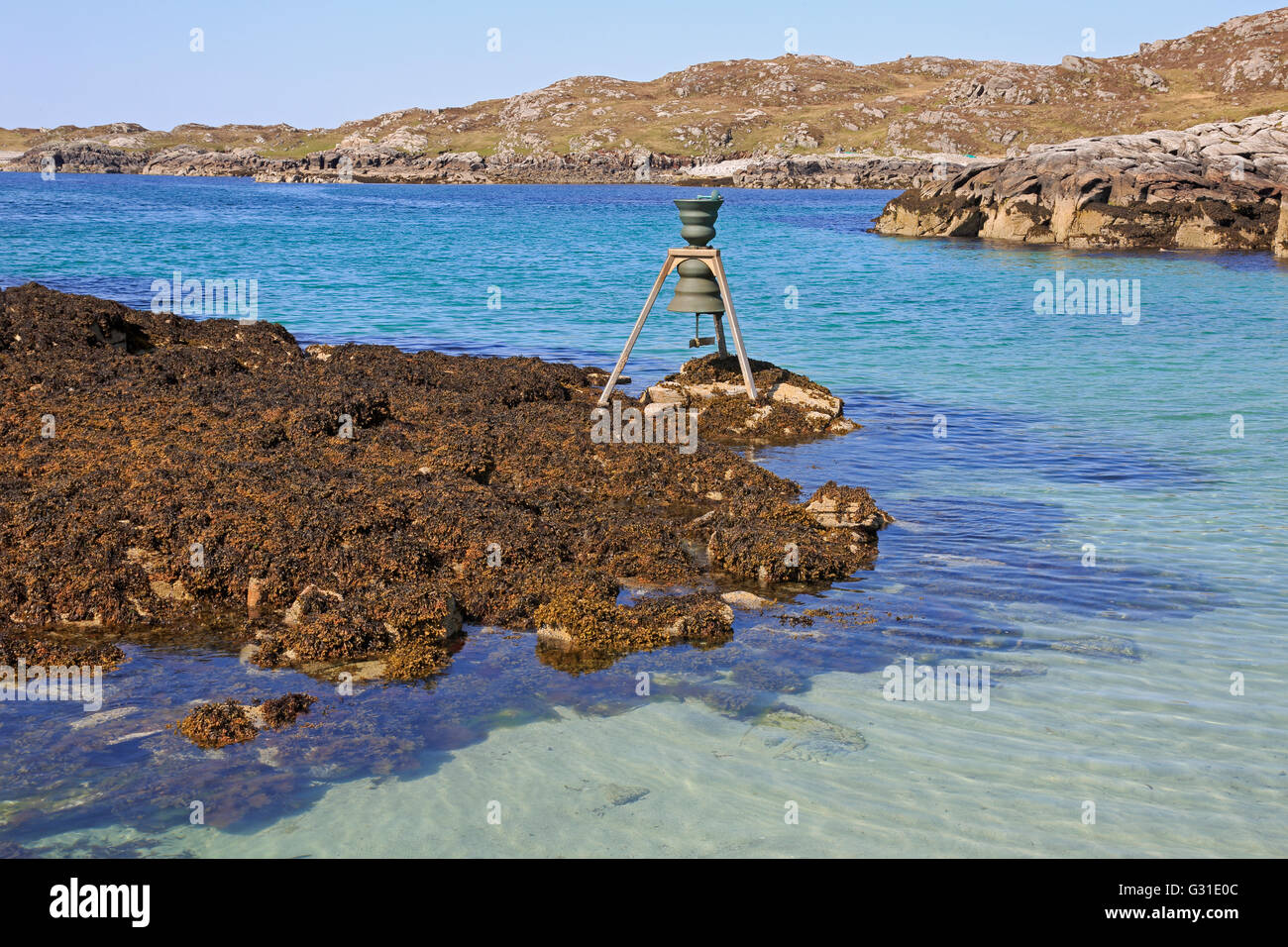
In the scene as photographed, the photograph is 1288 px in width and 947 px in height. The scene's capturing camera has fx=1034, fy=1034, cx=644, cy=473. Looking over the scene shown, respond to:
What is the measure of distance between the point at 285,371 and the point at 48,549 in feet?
28.3

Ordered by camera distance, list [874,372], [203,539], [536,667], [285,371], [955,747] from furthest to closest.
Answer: [874,372] → [285,371] → [203,539] → [536,667] → [955,747]

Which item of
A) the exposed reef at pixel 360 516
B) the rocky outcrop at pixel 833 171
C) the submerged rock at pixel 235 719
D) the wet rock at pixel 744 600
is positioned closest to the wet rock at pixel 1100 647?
the exposed reef at pixel 360 516

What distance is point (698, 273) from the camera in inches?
680

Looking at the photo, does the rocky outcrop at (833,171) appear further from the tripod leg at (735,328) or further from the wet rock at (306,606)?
the wet rock at (306,606)

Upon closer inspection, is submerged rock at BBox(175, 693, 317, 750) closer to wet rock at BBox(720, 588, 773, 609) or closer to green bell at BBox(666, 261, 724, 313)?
wet rock at BBox(720, 588, 773, 609)

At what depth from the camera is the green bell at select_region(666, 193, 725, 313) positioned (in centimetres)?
1706

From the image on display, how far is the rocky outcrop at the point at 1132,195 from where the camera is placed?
63.3 metres

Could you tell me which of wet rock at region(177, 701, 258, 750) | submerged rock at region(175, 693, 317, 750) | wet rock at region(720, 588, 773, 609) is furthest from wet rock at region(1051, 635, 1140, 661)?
wet rock at region(177, 701, 258, 750)

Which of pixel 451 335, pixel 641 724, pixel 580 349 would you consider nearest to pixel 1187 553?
pixel 641 724

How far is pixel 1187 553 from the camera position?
12102 mm

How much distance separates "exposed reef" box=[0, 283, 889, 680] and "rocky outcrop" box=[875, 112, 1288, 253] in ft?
181

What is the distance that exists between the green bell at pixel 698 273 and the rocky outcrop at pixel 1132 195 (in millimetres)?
51052

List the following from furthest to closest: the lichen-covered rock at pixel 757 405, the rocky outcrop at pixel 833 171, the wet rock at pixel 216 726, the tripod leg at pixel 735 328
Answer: the rocky outcrop at pixel 833 171
the lichen-covered rock at pixel 757 405
the tripod leg at pixel 735 328
the wet rock at pixel 216 726

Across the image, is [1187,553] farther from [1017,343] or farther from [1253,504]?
[1017,343]
